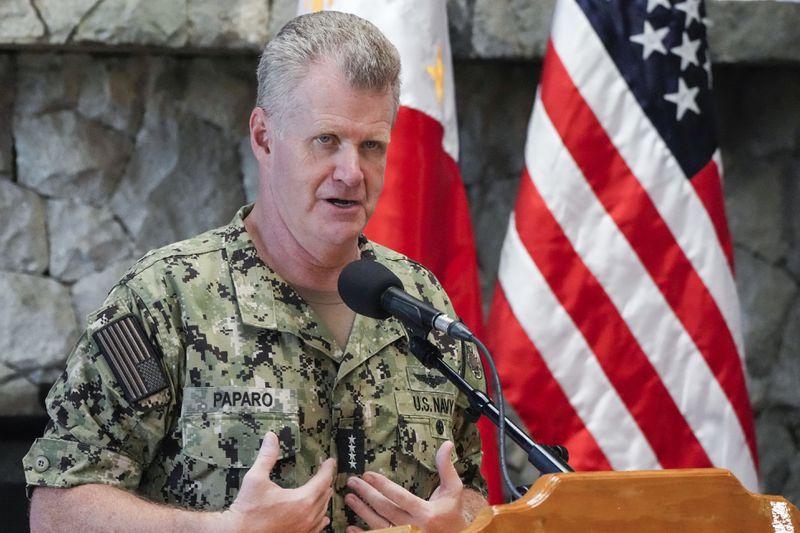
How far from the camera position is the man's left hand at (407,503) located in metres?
1.24

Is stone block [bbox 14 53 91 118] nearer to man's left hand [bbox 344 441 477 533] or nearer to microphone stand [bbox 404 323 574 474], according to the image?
man's left hand [bbox 344 441 477 533]

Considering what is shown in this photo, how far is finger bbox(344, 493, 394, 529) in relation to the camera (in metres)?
1.27

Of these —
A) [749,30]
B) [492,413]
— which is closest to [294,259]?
[492,413]

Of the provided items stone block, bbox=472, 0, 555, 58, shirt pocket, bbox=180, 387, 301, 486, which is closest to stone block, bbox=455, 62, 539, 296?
stone block, bbox=472, 0, 555, 58

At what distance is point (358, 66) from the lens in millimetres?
1404

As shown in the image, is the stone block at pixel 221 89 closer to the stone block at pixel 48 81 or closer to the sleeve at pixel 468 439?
the stone block at pixel 48 81

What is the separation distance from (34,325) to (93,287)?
17 centimetres

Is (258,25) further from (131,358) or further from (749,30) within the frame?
(131,358)

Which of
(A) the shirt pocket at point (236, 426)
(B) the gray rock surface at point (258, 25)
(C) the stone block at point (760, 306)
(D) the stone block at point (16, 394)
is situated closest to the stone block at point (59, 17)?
(B) the gray rock surface at point (258, 25)

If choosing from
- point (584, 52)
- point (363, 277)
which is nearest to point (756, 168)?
point (584, 52)

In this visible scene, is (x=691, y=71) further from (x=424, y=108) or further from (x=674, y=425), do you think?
(x=674, y=425)

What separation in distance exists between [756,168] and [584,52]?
2.78ft

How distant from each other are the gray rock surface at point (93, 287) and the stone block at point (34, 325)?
0.02 meters

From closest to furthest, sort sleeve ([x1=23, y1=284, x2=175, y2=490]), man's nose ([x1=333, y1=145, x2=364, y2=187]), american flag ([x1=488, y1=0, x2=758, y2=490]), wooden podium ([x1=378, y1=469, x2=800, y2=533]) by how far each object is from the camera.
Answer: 1. wooden podium ([x1=378, y1=469, x2=800, y2=533])
2. sleeve ([x1=23, y1=284, x2=175, y2=490])
3. man's nose ([x1=333, y1=145, x2=364, y2=187])
4. american flag ([x1=488, y1=0, x2=758, y2=490])
